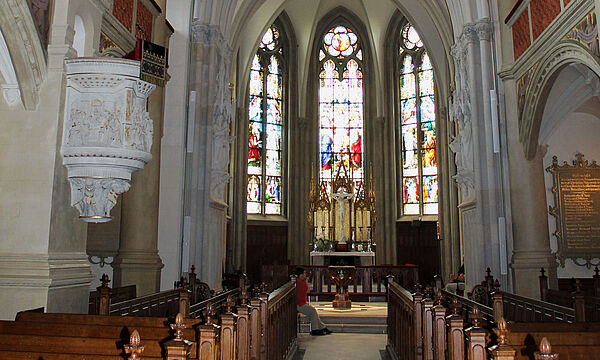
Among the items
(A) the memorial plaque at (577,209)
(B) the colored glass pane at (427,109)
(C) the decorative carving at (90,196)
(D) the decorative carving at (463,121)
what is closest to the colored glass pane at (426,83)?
(B) the colored glass pane at (427,109)

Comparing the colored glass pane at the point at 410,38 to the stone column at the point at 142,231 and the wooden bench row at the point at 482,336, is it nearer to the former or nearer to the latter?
the stone column at the point at 142,231

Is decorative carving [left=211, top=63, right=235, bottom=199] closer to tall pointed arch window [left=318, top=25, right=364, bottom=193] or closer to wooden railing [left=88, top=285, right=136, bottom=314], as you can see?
wooden railing [left=88, top=285, right=136, bottom=314]

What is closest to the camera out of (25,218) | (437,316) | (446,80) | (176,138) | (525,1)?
(437,316)

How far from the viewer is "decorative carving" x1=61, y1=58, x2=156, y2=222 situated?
523cm

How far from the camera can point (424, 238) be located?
63.6 ft

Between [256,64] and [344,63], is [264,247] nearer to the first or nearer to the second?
[256,64]

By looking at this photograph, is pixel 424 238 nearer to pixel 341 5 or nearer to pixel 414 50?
pixel 414 50

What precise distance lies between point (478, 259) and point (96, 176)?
7973mm

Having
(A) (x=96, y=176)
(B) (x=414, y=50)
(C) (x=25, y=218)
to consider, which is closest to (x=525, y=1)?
(A) (x=96, y=176)

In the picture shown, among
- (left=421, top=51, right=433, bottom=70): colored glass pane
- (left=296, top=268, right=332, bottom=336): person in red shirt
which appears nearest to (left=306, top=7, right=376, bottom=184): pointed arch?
(left=421, top=51, right=433, bottom=70): colored glass pane

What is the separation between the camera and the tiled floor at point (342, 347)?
7484 mm

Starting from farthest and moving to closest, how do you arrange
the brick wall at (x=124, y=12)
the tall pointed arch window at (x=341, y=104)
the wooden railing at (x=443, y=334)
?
the tall pointed arch window at (x=341, y=104), the brick wall at (x=124, y=12), the wooden railing at (x=443, y=334)

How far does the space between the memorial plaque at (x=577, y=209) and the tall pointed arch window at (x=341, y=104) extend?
10.3 meters

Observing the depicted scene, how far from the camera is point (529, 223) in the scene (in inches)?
393
